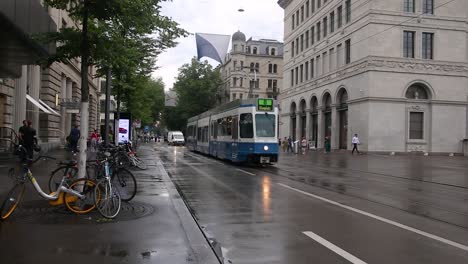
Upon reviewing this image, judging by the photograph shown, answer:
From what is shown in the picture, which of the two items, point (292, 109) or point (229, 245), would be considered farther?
point (292, 109)

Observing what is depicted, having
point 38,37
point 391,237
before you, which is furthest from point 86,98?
point 391,237

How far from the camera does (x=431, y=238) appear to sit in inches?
292

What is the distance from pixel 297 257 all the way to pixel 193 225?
2.41 metres

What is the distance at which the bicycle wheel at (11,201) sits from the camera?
7.80 metres

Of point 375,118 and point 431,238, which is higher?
point 375,118

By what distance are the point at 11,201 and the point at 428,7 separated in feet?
143

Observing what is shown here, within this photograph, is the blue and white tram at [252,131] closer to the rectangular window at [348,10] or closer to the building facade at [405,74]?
the building facade at [405,74]

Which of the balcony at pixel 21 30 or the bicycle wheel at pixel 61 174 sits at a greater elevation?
the balcony at pixel 21 30

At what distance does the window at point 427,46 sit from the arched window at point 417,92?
2.74 meters

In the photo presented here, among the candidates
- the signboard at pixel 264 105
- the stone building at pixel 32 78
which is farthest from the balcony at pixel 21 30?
the signboard at pixel 264 105

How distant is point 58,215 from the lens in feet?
27.5

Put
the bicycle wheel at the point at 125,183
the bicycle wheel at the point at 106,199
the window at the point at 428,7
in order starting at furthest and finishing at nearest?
the window at the point at 428,7 → the bicycle wheel at the point at 125,183 → the bicycle wheel at the point at 106,199

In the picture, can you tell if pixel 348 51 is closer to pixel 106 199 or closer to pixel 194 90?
pixel 106 199

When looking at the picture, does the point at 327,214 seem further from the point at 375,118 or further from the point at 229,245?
the point at 375,118
